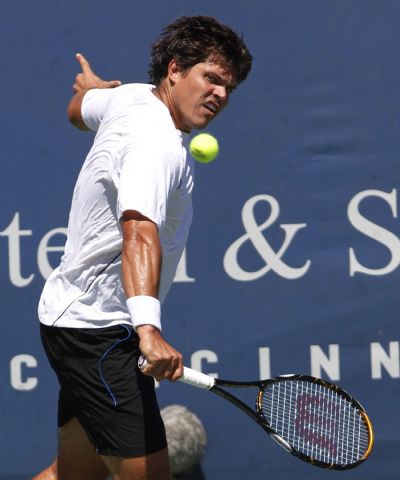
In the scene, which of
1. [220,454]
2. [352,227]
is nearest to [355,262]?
[352,227]

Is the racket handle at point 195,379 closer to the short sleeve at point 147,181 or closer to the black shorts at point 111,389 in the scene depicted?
the black shorts at point 111,389

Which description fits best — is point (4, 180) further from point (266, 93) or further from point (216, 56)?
point (216, 56)

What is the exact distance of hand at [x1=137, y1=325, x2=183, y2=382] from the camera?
274cm

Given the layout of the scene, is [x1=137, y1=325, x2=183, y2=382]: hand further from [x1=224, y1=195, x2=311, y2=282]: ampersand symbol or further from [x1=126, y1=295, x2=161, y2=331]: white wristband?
[x1=224, y1=195, x2=311, y2=282]: ampersand symbol

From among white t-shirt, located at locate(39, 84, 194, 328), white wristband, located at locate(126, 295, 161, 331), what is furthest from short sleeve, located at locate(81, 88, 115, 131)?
white wristband, located at locate(126, 295, 161, 331)

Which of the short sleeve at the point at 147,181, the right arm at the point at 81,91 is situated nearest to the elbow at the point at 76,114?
the right arm at the point at 81,91

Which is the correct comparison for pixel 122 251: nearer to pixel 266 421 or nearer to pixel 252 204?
pixel 266 421

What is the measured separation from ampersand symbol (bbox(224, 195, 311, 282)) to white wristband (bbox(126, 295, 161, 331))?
159cm

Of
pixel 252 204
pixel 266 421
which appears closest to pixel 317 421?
pixel 266 421

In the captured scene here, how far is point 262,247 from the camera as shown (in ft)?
14.4

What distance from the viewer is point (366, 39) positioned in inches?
173

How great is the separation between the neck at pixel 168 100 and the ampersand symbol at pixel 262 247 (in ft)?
3.95

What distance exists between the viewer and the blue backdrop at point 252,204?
4.34 meters

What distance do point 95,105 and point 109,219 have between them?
0.47 metres
